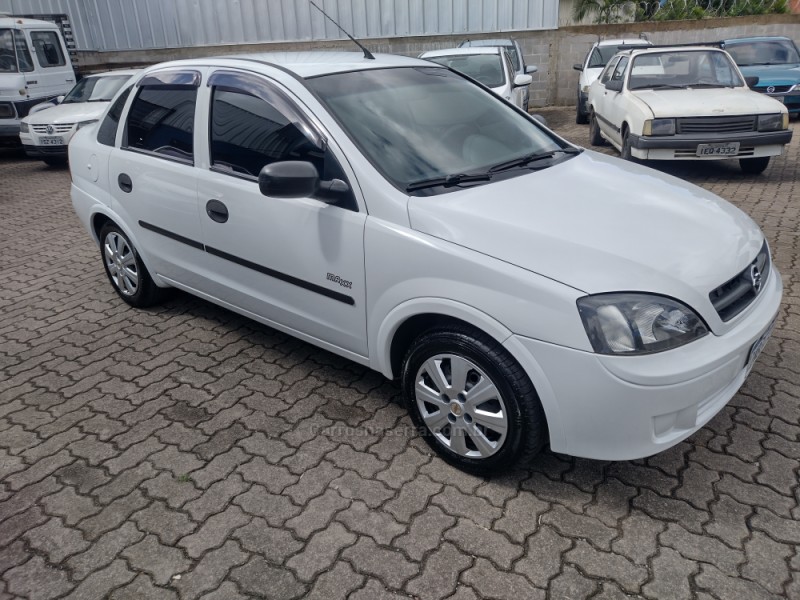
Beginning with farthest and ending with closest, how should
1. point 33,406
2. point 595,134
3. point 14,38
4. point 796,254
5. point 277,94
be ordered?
point 14,38 → point 595,134 → point 796,254 → point 33,406 → point 277,94

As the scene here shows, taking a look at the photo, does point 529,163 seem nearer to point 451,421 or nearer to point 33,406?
point 451,421

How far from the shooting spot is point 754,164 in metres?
8.05

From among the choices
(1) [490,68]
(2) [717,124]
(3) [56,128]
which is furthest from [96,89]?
(2) [717,124]

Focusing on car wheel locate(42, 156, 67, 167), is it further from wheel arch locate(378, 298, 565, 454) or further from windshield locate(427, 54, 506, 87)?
wheel arch locate(378, 298, 565, 454)

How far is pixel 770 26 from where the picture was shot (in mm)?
15320

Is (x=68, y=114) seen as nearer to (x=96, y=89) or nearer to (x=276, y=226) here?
(x=96, y=89)

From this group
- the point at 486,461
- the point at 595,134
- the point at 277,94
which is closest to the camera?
the point at 486,461

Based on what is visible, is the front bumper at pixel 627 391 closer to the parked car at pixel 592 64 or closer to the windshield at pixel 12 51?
the parked car at pixel 592 64

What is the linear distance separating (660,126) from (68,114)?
913 centimetres

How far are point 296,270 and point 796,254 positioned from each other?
4.27 meters

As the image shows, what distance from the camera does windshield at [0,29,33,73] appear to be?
11820 millimetres

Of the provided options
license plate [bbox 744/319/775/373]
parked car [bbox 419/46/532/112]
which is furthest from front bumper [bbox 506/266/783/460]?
parked car [bbox 419/46/532/112]

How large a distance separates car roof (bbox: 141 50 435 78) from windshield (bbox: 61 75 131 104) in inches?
329

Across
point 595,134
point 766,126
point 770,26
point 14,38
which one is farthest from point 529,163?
point 770,26
